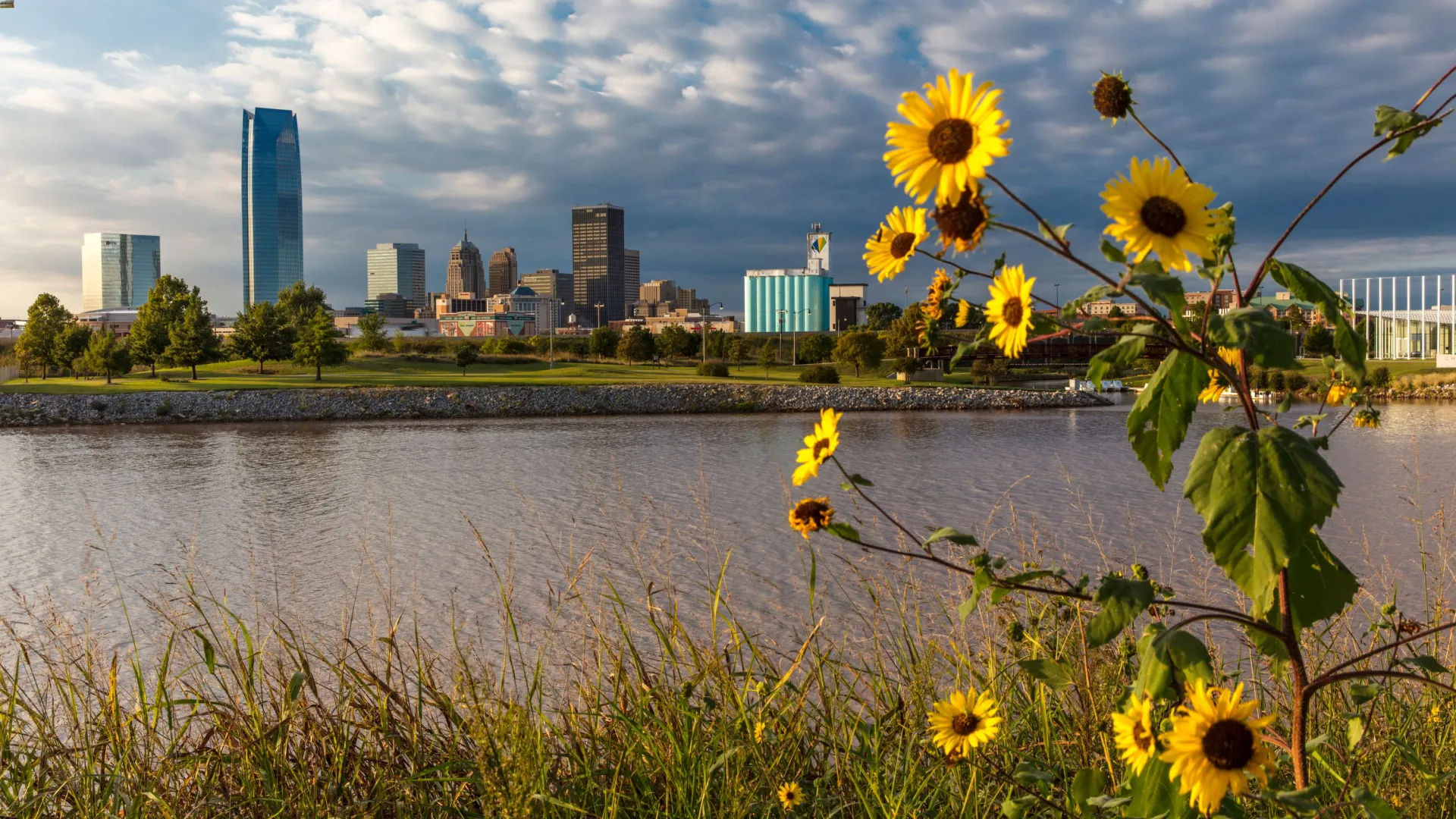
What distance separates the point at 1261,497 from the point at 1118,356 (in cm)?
28

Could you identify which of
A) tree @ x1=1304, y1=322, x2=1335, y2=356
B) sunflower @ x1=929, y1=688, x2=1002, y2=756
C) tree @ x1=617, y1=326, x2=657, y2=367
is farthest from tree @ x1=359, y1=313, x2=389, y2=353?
sunflower @ x1=929, y1=688, x2=1002, y2=756

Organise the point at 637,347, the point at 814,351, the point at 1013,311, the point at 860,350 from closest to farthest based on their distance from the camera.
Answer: the point at 1013,311 < the point at 860,350 < the point at 637,347 < the point at 814,351

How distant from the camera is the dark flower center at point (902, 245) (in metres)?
1.22

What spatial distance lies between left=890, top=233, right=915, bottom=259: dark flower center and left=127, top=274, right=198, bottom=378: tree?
4927 cm

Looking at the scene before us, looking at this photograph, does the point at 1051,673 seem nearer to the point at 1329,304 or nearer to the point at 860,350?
the point at 1329,304

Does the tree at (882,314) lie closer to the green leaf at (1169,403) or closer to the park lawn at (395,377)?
the park lawn at (395,377)

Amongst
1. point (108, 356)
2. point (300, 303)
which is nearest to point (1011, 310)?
point (108, 356)

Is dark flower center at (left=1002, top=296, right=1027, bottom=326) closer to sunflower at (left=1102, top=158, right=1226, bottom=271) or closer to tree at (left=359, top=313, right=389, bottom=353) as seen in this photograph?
sunflower at (left=1102, top=158, right=1226, bottom=271)

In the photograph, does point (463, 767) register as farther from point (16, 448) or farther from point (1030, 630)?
point (16, 448)

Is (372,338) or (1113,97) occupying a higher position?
(372,338)

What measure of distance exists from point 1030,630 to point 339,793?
222cm

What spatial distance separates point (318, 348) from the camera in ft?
144

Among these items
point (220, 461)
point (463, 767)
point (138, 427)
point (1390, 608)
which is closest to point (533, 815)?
point (463, 767)

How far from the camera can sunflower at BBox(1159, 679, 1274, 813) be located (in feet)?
3.87
